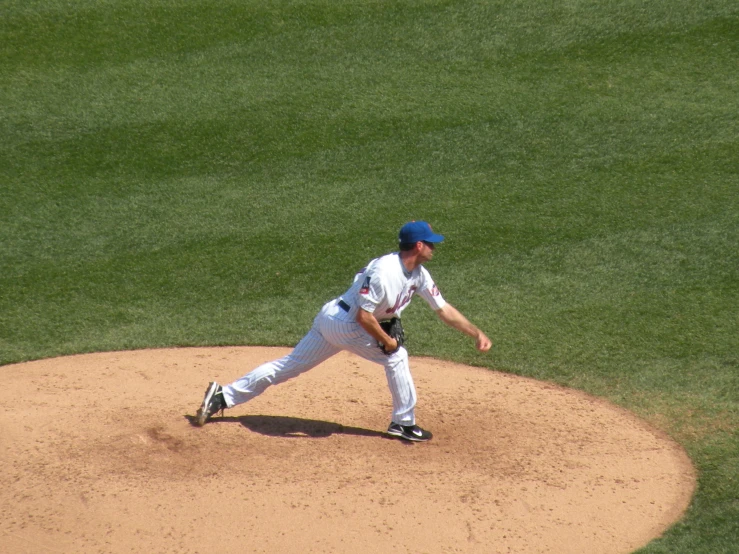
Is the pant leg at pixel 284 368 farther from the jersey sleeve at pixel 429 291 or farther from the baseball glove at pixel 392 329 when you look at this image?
the jersey sleeve at pixel 429 291

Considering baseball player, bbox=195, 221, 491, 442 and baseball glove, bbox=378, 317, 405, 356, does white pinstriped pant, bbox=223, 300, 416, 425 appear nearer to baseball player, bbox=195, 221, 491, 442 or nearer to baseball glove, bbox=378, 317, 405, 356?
baseball player, bbox=195, 221, 491, 442

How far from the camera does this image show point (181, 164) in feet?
34.4

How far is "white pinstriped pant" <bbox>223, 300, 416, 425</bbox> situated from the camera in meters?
5.93

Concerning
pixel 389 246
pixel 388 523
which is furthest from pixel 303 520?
pixel 389 246

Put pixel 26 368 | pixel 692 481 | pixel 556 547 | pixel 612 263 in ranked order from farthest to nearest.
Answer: pixel 612 263, pixel 26 368, pixel 692 481, pixel 556 547

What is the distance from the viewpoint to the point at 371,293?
565 cm

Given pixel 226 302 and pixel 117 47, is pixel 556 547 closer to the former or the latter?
pixel 226 302

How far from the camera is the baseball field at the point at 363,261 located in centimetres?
541

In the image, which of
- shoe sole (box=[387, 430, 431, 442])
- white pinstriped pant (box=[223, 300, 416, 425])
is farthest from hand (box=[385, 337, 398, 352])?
shoe sole (box=[387, 430, 431, 442])

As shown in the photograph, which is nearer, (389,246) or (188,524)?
(188,524)

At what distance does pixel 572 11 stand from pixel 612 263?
5.06 meters

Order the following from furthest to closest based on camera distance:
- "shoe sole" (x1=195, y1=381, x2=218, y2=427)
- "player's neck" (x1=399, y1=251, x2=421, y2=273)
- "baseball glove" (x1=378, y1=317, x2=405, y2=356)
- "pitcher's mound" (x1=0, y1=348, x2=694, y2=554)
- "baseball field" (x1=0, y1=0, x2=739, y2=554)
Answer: "shoe sole" (x1=195, y1=381, x2=218, y2=427)
"baseball glove" (x1=378, y1=317, x2=405, y2=356)
"player's neck" (x1=399, y1=251, x2=421, y2=273)
"baseball field" (x1=0, y1=0, x2=739, y2=554)
"pitcher's mound" (x1=0, y1=348, x2=694, y2=554)

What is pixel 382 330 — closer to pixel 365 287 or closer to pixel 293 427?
pixel 365 287

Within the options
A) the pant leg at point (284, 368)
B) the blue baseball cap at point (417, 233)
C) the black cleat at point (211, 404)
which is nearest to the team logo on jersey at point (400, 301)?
the blue baseball cap at point (417, 233)
